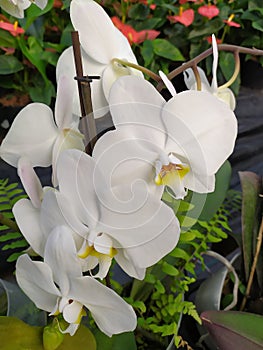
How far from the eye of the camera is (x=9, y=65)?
4.61ft

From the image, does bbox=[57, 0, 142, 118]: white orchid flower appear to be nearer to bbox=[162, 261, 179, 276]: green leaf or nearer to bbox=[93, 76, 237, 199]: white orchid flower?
bbox=[93, 76, 237, 199]: white orchid flower

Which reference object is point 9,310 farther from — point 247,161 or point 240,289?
point 247,161

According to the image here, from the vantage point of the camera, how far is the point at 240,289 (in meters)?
0.74

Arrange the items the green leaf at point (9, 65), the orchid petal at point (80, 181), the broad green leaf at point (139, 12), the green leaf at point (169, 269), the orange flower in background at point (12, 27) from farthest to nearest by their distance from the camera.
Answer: the broad green leaf at point (139, 12), the green leaf at point (9, 65), the orange flower in background at point (12, 27), the green leaf at point (169, 269), the orchid petal at point (80, 181)

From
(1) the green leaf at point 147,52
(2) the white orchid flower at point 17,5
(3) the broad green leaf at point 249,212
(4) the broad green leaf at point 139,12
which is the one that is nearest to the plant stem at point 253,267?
(3) the broad green leaf at point 249,212

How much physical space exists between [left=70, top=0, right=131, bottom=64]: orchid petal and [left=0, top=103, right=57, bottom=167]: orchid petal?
0.22ft

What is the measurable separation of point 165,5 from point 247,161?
2.04 ft

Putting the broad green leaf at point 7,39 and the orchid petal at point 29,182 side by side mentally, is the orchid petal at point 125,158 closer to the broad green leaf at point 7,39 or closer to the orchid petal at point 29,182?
the orchid petal at point 29,182

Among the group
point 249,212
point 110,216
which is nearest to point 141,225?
point 110,216

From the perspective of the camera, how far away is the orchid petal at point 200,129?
1.16 feet

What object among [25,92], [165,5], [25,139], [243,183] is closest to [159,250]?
[25,139]

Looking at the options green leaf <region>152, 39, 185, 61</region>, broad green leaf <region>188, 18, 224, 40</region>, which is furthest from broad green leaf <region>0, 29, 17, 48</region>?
broad green leaf <region>188, 18, 224, 40</region>

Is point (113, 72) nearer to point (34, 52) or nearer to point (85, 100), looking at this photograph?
point (85, 100)

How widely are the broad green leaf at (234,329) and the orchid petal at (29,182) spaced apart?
23 cm
